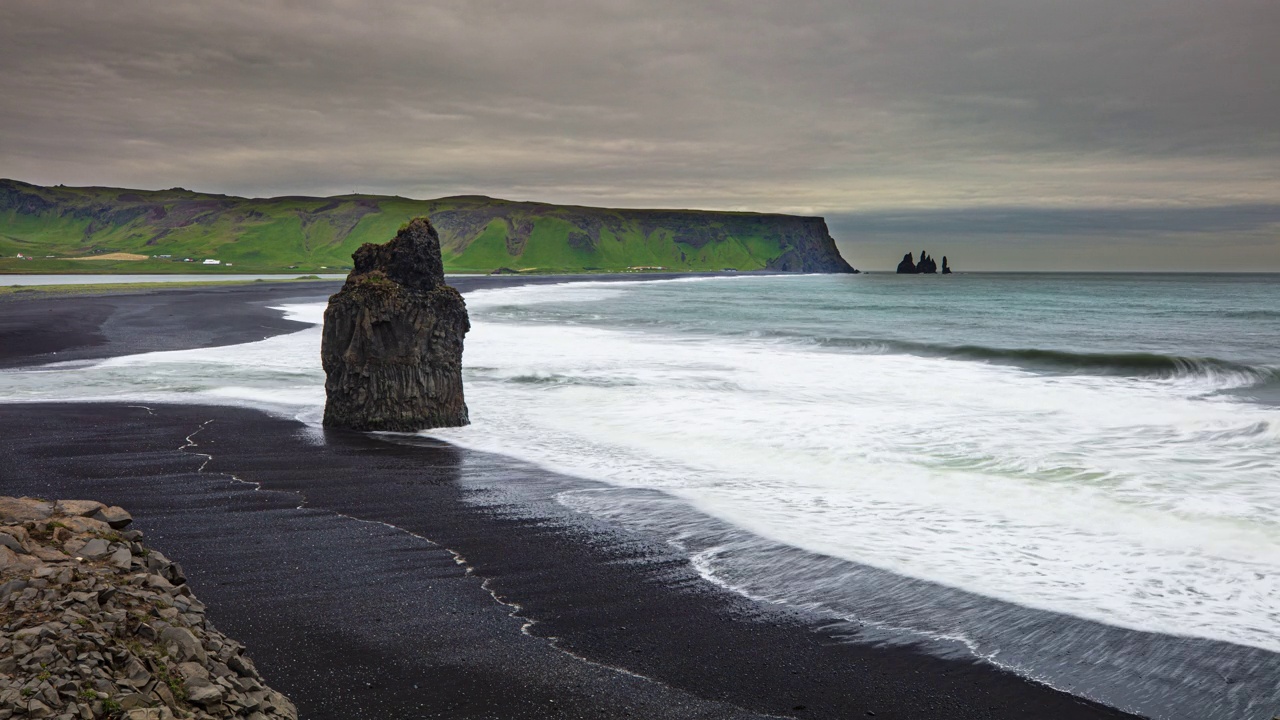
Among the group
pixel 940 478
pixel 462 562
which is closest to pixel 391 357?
pixel 462 562

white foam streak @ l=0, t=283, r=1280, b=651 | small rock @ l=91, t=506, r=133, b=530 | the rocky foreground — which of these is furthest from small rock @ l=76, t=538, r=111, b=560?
white foam streak @ l=0, t=283, r=1280, b=651

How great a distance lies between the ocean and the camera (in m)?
6.00

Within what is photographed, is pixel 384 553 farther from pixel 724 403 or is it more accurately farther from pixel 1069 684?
pixel 724 403

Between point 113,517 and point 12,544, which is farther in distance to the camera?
point 113,517

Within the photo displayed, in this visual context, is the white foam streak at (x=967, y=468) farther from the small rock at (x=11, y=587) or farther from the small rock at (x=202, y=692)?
the small rock at (x=11, y=587)

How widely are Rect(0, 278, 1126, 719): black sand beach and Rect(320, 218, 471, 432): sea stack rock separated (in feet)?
5.83

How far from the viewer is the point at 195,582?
6.32 metres

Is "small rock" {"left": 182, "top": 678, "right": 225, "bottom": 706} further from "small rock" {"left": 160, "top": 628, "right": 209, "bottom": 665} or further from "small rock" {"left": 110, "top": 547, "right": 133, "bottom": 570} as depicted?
"small rock" {"left": 110, "top": 547, "right": 133, "bottom": 570}

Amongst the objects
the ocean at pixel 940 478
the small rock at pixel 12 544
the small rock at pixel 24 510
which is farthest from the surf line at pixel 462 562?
the small rock at pixel 12 544

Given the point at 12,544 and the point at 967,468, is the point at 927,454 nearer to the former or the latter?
the point at 967,468

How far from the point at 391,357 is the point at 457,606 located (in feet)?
24.6

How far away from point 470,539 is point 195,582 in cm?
218

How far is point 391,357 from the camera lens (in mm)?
12953

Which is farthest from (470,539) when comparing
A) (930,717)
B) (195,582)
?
(930,717)
